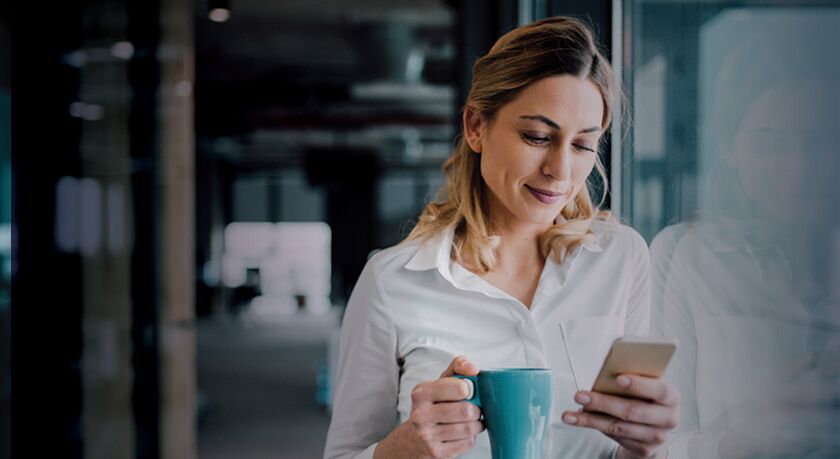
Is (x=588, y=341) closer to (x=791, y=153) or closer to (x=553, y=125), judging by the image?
(x=553, y=125)

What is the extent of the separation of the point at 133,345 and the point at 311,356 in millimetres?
6304

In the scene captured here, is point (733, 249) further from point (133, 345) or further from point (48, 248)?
point (133, 345)

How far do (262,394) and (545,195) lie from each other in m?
6.97

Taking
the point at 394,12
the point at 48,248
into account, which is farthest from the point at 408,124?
the point at 48,248

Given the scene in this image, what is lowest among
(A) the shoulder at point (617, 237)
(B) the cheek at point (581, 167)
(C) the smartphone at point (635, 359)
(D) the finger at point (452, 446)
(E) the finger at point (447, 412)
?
(D) the finger at point (452, 446)

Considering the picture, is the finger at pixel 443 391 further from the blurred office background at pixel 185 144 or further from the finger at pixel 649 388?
the blurred office background at pixel 185 144

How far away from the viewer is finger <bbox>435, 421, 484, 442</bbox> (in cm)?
89

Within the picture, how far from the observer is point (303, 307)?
727 inches

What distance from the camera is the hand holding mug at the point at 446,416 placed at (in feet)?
2.90

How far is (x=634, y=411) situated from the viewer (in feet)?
2.62

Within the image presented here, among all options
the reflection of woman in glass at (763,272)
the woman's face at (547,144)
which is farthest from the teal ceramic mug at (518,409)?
the woman's face at (547,144)

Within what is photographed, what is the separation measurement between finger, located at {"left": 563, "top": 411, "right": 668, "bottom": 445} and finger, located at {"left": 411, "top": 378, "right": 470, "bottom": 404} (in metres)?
0.11

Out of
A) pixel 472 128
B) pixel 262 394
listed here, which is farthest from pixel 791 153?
pixel 262 394

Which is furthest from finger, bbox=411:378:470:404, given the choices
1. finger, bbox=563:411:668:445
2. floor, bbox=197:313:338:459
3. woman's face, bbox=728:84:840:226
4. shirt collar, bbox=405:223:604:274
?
floor, bbox=197:313:338:459
